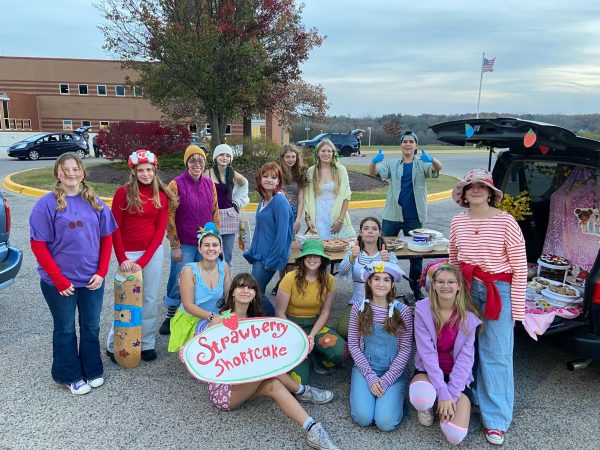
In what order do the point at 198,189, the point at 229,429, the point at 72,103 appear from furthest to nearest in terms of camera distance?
the point at 72,103 < the point at 198,189 < the point at 229,429

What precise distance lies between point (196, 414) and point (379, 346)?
1366 mm

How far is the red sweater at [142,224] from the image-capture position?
3578mm

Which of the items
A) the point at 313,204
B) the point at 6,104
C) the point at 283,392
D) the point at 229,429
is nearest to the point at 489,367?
the point at 283,392

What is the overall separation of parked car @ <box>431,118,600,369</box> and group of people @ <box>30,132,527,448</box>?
1.76 ft

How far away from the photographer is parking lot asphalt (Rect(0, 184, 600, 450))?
9.20 ft

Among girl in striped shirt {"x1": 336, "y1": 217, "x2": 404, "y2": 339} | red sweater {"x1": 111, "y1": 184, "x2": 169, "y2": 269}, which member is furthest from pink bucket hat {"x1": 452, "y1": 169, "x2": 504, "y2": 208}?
red sweater {"x1": 111, "y1": 184, "x2": 169, "y2": 269}

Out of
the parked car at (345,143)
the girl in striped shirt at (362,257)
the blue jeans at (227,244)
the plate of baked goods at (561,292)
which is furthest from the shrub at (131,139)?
the parked car at (345,143)

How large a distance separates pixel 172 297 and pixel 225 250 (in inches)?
30.1

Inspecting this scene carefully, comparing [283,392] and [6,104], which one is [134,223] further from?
[6,104]

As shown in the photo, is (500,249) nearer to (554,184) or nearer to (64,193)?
(554,184)

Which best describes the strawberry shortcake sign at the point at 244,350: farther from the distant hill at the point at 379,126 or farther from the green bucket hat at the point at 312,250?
the distant hill at the point at 379,126

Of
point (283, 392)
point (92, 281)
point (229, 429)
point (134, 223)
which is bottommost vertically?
point (229, 429)

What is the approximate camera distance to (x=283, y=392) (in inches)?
116

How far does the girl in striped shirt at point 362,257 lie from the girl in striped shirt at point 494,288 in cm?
98
